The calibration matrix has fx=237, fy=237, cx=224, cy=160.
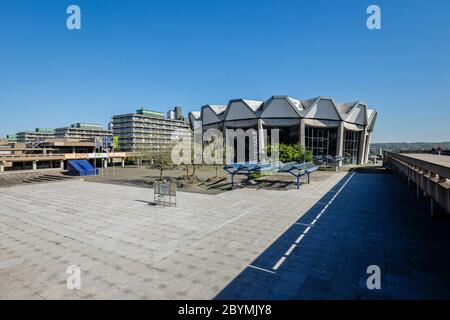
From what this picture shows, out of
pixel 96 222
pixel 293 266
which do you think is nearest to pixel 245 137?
pixel 96 222

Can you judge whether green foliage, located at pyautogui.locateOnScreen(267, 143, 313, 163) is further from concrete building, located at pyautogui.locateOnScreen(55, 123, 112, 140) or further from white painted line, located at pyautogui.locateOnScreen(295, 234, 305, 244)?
concrete building, located at pyautogui.locateOnScreen(55, 123, 112, 140)

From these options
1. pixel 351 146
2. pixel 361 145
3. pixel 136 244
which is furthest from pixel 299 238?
pixel 361 145

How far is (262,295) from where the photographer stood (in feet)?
16.9

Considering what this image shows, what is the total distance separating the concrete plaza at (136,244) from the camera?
18.4 feet

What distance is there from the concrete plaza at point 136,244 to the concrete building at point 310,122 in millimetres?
30099

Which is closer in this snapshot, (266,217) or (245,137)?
(266,217)

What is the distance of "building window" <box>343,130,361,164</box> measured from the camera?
46031mm

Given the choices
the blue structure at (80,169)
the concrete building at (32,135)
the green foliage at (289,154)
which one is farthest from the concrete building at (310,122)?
the concrete building at (32,135)

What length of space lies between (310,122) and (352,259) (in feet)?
128

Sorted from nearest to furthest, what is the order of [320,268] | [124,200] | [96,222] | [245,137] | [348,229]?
[320,268]
[348,229]
[96,222]
[124,200]
[245,137]

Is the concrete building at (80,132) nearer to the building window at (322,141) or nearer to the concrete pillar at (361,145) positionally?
the building window at (322,141)

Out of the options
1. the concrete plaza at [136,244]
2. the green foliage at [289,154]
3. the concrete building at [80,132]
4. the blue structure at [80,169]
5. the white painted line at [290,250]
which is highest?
the concrete building at [80,132]
